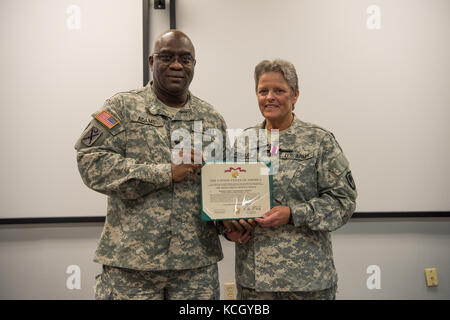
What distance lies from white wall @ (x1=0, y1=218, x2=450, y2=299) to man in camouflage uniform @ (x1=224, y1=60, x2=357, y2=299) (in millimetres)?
913

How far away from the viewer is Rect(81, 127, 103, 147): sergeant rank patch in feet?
3.90

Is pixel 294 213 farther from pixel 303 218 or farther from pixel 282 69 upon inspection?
pixel 282 69

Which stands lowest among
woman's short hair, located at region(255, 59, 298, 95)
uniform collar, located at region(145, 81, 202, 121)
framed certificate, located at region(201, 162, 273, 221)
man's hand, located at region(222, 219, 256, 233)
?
man's hand, located at region(222, 219, 256, 233)

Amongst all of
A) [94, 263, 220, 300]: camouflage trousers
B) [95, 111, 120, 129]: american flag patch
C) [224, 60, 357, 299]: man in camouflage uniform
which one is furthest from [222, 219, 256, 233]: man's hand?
[95, 111, 120, 129]: american flag patch

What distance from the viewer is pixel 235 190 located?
1226mm

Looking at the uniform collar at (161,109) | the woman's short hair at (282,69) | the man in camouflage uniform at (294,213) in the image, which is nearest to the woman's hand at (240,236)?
the man in camouflage uniform at (294,213)

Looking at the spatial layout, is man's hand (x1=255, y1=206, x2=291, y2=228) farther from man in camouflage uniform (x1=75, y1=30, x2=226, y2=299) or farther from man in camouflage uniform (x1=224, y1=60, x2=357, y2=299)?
man in camouflage uniform (x1=75, y1=30, x2=226, y2=299)

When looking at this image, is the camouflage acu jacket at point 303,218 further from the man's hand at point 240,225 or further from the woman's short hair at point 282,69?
the woman's short hair at point 282,69

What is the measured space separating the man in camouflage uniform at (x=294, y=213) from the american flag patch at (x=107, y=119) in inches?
20.8

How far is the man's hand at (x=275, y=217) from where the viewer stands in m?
1.21

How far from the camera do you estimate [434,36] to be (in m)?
2.20

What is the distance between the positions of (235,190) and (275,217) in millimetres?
176

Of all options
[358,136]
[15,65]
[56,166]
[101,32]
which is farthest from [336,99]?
[15,65]

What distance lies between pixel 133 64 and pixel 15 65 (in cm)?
74
